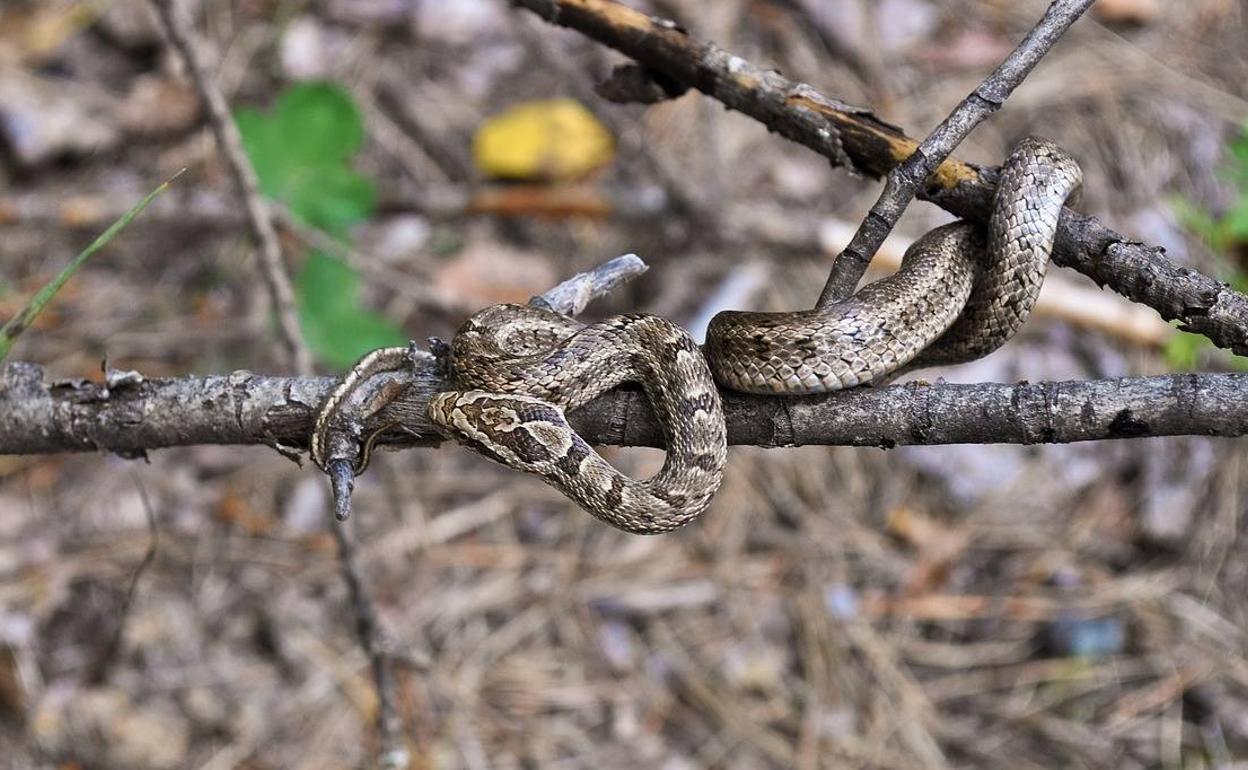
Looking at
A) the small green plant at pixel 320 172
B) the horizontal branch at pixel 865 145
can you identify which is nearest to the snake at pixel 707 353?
the horizontal branch at pixel 865 145

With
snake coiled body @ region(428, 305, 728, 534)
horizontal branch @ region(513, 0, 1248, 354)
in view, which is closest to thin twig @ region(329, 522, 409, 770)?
snake coiled body @ region(428, 305, 728, 534)

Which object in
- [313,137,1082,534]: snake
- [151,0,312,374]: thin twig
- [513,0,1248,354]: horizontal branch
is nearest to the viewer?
[513,0,1248,354]: horizontal branch

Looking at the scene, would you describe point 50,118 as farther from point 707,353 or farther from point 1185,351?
point 1185,351

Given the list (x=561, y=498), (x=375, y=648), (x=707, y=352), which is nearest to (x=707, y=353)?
(x=707, y=352)

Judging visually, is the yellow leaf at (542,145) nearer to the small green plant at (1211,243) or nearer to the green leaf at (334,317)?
the green leaf at (334,317)

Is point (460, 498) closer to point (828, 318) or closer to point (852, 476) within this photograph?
point (852, 476)

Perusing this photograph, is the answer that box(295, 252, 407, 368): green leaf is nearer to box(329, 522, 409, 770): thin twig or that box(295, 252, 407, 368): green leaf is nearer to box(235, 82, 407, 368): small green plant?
box(235, 82, 407, 368): small green plant

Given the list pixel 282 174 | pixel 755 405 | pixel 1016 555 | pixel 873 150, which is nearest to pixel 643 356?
pixel 755 405
